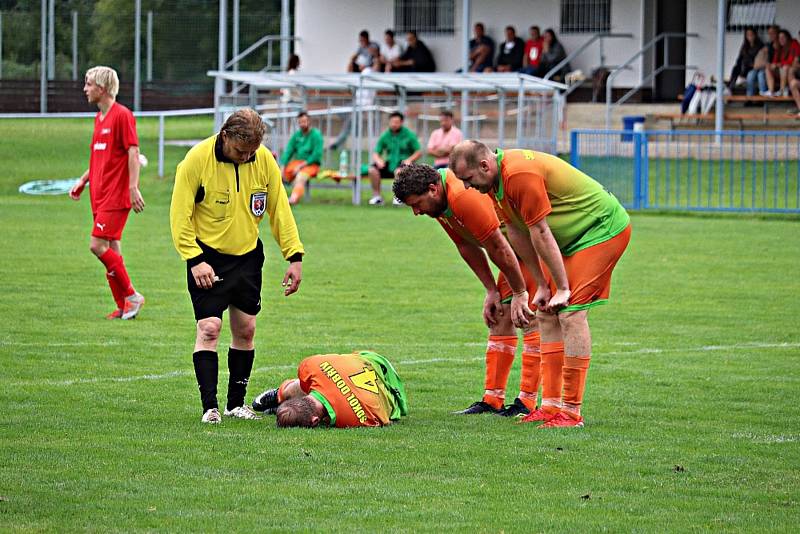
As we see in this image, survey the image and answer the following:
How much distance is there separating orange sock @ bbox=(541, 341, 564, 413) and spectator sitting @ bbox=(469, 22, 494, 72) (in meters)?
28.8

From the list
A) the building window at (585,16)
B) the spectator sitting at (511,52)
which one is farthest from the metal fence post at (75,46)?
the building window at (585,16)

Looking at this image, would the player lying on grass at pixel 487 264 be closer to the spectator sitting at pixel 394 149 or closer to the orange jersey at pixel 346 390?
the orange jersey at pixel 346 390

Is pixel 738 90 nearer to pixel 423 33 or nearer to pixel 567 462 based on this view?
pixel 423 33

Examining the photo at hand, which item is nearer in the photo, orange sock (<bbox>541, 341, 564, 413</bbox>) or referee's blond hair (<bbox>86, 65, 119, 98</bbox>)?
orange sock (<bbox>541, 341, 564, 413</bbox>)

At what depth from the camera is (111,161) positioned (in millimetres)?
12211

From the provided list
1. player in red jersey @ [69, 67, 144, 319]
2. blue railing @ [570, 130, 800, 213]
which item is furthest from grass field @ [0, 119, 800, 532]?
blue railing @ [570, 130, 800, 213]

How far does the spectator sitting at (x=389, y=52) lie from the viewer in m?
37.3

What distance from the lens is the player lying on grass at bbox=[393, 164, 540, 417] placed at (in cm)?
759

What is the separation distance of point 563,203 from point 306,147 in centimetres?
1919

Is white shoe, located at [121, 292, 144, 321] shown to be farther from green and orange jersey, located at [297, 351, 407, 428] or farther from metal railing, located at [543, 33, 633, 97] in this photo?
metal railing, located at [543, 33, 633, 97]

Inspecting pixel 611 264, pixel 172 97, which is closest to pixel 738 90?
pixel 172 97

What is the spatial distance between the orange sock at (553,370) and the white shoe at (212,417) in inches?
76.5

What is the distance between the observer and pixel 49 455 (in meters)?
6.85

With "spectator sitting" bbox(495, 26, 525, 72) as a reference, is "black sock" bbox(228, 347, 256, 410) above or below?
below
